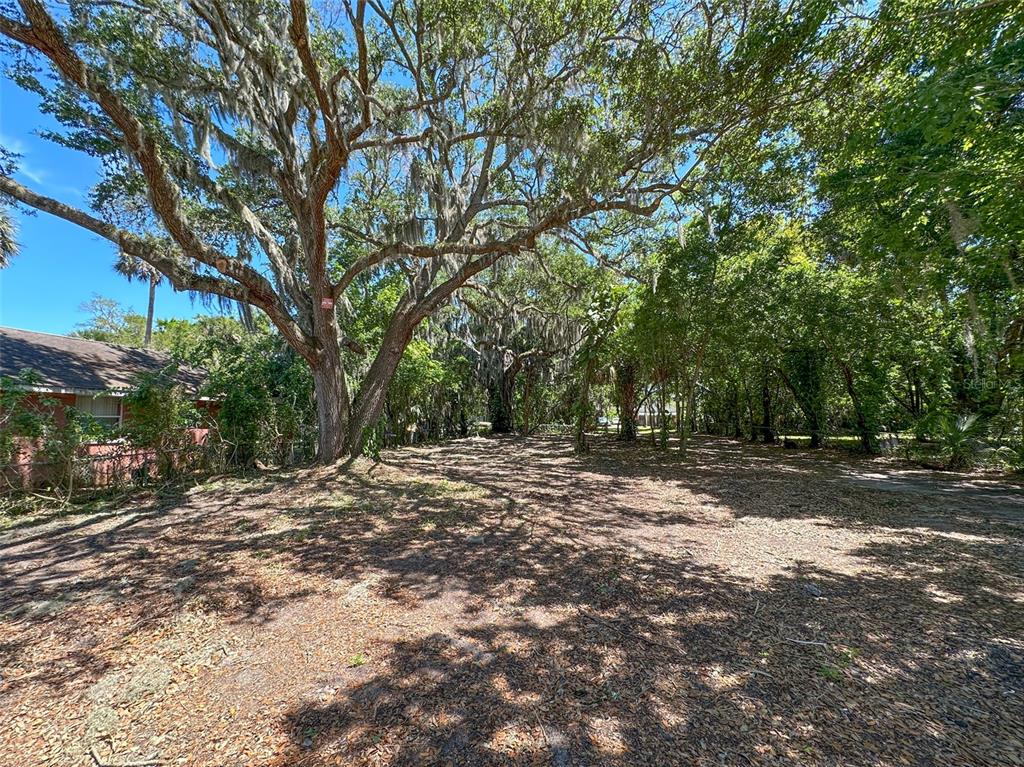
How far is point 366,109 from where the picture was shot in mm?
5641

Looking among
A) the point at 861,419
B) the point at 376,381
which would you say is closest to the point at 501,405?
the point at 376,381

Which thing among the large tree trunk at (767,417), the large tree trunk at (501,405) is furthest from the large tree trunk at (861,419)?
the large tree trunk at (501,405)

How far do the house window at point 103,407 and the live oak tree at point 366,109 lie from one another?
429 cm

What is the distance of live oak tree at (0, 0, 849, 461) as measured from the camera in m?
5.05

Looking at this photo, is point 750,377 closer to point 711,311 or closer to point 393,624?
point 711,311

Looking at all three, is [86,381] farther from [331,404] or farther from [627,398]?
[627,398]

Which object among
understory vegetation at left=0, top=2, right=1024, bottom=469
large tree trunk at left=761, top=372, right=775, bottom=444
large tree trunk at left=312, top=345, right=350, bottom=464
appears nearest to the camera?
understory vegetation at left=0, top=2, right=1024, bottom=469

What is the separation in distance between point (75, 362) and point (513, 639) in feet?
42.3

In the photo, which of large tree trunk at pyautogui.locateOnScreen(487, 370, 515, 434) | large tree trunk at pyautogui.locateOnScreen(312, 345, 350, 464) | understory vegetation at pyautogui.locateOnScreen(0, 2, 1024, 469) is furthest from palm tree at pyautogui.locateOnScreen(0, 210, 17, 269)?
large tree trunk at pyautogui.locateOnScreen(487, 370, 515, 434)

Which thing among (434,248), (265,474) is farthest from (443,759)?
(265,474)

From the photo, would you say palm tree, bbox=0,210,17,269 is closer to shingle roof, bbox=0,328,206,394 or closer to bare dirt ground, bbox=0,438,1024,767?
shingle roof, bbox=0,328,206,394

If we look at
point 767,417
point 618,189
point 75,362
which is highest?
point 618,189

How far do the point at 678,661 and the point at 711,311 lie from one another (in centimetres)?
789

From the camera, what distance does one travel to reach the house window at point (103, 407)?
8805mm
